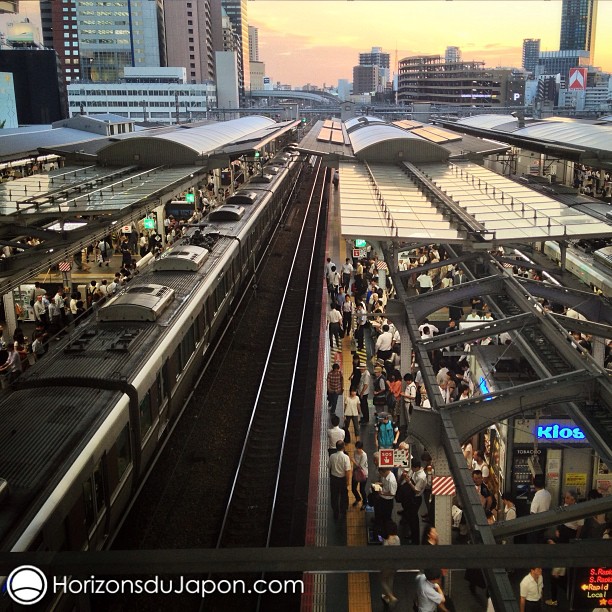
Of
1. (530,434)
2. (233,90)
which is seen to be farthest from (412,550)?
(233,90)

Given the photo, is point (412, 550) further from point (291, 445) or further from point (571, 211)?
point (571, 211)

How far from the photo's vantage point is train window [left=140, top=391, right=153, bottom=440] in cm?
903

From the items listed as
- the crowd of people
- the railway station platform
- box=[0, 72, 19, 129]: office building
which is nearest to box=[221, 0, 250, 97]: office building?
box=[0, 72, 19, 129]: office building

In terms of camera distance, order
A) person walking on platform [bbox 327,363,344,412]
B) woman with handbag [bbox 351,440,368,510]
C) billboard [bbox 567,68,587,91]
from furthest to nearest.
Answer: billboard [bbox 567,68,587,91], person walking on platform [bbox 327,363,344,412], woman with handbag [bbox 351,440,368,510]

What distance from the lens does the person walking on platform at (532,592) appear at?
6.82 metres

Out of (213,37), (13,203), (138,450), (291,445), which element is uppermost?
(213,37)

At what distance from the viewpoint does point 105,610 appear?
7527 mm

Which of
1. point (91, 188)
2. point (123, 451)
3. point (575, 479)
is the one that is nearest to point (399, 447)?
point (575, 479)

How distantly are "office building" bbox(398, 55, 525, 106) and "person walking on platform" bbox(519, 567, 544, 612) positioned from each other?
105792 millimetres

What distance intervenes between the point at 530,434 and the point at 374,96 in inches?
6045

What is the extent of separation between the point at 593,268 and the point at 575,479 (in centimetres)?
677

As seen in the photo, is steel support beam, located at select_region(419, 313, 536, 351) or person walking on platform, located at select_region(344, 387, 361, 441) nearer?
steel support beam, located at select_region(419, 313, 536, 351)

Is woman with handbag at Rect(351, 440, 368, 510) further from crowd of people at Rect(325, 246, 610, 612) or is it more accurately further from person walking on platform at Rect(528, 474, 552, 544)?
person walking on platform at Rect(528, 474, 552, 544)

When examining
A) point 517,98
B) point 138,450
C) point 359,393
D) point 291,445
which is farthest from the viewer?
point 517,98
